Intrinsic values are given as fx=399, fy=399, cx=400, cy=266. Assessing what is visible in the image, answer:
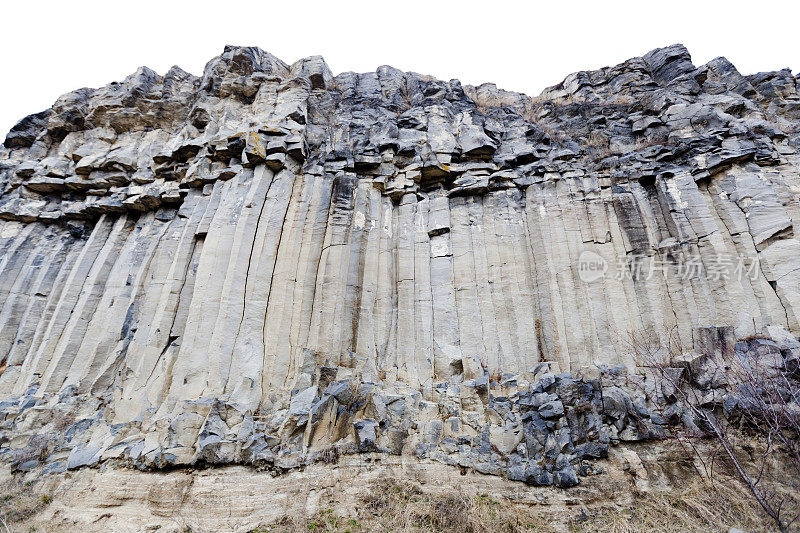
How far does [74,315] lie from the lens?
1438cm

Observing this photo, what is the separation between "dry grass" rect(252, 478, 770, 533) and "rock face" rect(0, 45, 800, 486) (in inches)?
34.5

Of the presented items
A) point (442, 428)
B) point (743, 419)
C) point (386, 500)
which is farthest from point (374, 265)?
point (743, 419)

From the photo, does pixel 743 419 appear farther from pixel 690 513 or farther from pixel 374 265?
pixel 374 265

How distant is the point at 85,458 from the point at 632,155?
62.4ft

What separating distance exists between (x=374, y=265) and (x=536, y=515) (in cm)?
849

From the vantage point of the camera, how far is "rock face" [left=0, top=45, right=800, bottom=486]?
9.98 m

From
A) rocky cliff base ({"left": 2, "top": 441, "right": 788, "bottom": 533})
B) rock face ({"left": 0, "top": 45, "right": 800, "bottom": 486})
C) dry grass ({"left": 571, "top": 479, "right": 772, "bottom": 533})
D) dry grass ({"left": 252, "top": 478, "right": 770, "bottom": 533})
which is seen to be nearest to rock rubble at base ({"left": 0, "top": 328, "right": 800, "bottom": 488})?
rock face ({"left": 0, "top": 45, "right": 800, "bottom": 486})

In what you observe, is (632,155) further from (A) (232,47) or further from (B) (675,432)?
(A) (232,47)

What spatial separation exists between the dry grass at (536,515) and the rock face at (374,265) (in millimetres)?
877

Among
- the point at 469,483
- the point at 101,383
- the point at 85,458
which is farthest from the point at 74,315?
the point at 469,483

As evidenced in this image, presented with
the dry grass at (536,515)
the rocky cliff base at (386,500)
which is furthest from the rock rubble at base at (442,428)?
the dry grass at (536,515)

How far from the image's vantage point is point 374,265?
542 inches

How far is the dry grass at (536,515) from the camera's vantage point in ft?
23.9

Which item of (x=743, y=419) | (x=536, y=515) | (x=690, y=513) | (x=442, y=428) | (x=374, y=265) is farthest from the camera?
(x=374, y=265)
